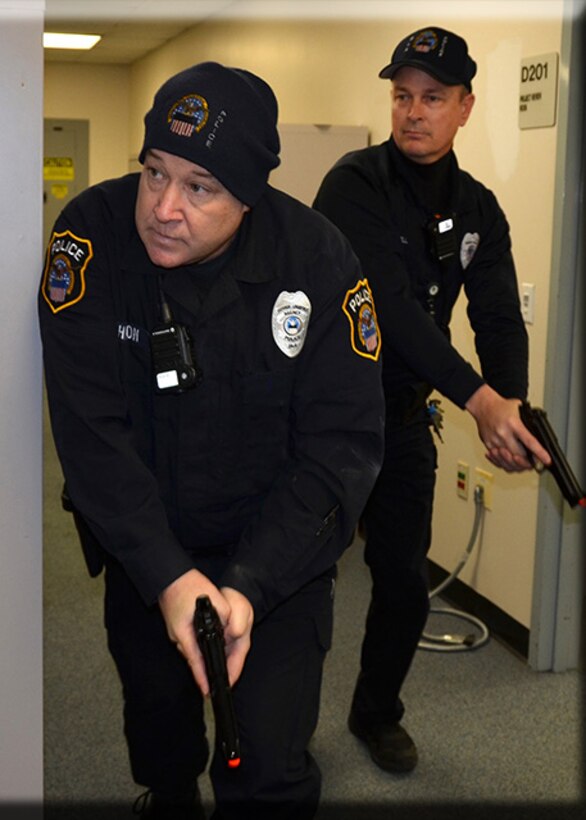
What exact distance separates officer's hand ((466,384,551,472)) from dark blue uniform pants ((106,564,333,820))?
0.65 metres

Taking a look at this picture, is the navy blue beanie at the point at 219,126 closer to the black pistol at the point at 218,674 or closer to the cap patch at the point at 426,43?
the black pistol at the point at 218,674

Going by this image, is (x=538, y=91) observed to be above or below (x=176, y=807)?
above

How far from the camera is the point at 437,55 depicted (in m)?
2.38

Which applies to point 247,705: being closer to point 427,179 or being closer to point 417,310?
point 417,310

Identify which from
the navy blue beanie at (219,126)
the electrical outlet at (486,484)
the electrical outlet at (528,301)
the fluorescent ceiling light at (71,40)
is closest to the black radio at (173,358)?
the navy blue beanie at (219,126)

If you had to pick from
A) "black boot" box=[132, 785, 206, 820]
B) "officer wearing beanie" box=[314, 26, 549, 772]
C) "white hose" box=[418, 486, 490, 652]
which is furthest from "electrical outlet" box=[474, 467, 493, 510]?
"black boot" box=[132, 785, 206, 820]

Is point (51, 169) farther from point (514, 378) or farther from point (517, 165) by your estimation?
point (514, 378)

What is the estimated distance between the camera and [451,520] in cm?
386

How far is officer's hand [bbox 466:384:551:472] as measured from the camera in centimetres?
A: 225

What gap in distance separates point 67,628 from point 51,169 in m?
7.58

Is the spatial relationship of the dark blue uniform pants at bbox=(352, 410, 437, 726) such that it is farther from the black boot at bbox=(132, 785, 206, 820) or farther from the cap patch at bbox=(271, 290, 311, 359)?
the cap patch at bbox=(271, 290, 311, 359)

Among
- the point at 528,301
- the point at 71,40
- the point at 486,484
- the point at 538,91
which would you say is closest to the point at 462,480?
the point at 486,484

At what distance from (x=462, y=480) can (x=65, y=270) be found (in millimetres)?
2397

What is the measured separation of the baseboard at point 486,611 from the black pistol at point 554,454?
4.06 ft
